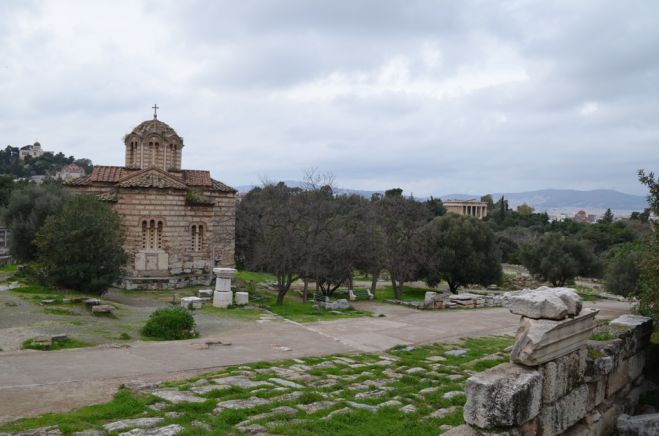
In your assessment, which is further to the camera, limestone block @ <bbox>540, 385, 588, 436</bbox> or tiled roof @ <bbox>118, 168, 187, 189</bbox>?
tiled roof @ <bbox>118, 168, 187, 189</bbox>

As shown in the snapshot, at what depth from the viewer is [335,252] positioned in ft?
86.3

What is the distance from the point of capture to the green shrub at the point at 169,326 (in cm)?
1398

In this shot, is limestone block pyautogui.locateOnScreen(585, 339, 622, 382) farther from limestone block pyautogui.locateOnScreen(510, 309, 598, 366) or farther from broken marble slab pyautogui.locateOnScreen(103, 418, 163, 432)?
broken marble slab pyautogui.locateOnScreen(103, 418, 163, 432)

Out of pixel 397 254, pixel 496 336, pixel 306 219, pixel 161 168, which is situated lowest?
pixel 496 336

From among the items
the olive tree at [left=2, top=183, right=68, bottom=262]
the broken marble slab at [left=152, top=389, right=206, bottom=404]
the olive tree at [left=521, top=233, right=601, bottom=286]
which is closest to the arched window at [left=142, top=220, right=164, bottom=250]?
the olive tree at [left=2, top=183, right=68, bottom=262]

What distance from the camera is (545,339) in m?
6.26

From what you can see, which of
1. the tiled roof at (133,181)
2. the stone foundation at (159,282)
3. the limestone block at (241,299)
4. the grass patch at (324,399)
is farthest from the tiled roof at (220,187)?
the grass patch at (324,399)

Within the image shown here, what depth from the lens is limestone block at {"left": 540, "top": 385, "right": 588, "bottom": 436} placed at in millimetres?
6449

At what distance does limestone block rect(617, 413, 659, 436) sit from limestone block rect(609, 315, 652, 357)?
3.31 ft

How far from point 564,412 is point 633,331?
305cm

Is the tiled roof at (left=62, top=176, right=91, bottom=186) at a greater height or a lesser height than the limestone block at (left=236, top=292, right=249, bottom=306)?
greater

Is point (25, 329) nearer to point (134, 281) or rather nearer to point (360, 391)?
point (360, 391)

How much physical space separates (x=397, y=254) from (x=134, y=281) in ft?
44.5

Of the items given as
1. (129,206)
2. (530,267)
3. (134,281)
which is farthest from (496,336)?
(530,267)
